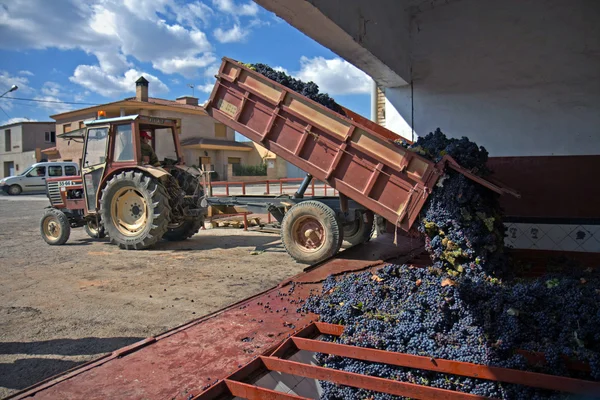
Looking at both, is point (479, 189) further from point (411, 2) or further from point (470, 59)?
point (411, 2)

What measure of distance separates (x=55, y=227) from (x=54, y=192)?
0.90 metres

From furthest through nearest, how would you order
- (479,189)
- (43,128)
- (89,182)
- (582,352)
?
1. (43,128)
2. (89,182)
3. (479,189)
4. (582,352)

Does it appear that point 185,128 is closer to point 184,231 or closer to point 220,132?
point 220,132

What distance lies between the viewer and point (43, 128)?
42688 mm

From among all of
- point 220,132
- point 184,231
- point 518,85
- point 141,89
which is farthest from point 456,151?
point 220,132

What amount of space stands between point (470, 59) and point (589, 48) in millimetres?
1434

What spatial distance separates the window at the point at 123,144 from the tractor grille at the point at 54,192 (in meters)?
1.95

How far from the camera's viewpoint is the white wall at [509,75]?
571cm

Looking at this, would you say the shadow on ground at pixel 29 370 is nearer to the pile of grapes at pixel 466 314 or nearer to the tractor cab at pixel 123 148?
the pile of grapes at pixel 466 314

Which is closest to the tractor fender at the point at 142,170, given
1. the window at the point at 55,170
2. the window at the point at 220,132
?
the window at the point at 55,170

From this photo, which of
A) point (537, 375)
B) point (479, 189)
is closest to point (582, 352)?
point (537, 375)

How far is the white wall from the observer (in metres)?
5.71

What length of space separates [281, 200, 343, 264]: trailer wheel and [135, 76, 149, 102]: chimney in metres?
31.2

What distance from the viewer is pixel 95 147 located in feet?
28.8
